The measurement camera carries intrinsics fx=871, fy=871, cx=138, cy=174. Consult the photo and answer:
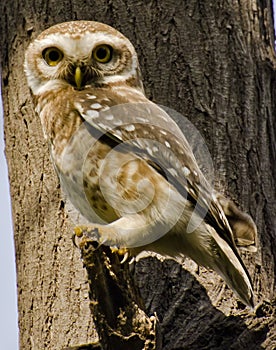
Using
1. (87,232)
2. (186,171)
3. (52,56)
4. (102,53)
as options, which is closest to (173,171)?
(186,171)

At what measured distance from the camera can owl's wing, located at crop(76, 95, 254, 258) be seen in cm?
375

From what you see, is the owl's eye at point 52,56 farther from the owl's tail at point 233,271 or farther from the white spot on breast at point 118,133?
the owl's tail at point 233,271

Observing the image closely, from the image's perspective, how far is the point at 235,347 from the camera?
360 cm

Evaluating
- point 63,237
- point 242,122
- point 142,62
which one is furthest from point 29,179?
point 242,122

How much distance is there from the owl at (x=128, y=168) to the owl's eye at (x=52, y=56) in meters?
0.01

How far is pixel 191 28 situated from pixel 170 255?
1.17 metres

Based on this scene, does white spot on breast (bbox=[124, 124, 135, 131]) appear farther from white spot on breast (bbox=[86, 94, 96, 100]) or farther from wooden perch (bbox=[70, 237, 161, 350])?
wooden perch (bbox=[70, 237, 161, 350])

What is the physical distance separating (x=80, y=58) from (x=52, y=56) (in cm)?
20

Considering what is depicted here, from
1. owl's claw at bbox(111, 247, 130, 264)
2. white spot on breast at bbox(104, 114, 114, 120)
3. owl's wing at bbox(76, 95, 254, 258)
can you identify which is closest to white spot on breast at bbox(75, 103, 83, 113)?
owl's wing at bbox(76, 95, 254, 258)

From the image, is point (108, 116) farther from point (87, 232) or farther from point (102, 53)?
point (87, 232)

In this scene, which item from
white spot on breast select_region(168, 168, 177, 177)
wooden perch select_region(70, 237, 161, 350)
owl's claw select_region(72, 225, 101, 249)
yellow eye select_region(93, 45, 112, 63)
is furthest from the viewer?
yellow eye select_region(93, 45, 112, 63)

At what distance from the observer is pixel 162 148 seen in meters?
3.83

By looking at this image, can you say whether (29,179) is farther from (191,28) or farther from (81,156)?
(191,28)

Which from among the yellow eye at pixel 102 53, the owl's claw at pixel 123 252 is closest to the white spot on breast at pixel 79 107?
the yellow eye at pixel 102 53
